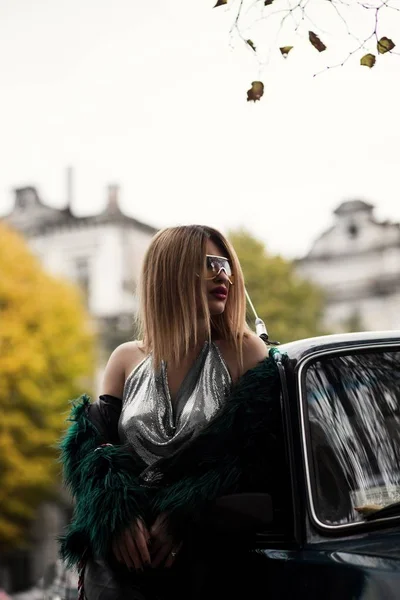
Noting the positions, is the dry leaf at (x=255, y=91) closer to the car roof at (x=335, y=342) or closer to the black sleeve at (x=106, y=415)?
the car roof at (x=335, y=342)

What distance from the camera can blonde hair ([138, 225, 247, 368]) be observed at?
12.1 ft

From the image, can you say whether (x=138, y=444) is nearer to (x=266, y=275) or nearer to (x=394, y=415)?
(x=394, y=415)

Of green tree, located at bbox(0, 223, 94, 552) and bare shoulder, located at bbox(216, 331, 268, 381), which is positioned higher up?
bare shoulder, located at bbox(216, 331, 268, 381)

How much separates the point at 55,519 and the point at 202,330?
40445 millimetres

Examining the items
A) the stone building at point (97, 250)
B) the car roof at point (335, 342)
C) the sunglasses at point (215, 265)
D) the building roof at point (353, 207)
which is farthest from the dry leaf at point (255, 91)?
the building roof at point (353, 207)

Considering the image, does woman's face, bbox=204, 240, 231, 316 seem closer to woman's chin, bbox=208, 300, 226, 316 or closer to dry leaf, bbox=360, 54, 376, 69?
woman's chin, bbox=208, 300, 226, 316

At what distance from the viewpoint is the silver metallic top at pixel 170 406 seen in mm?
3502

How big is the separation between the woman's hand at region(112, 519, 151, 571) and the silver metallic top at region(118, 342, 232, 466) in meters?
0.26

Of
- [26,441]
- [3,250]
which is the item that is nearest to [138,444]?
[26,441]

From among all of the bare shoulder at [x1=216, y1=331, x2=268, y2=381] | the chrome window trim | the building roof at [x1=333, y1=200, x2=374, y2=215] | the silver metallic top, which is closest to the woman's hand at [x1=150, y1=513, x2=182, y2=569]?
the silver metallic top

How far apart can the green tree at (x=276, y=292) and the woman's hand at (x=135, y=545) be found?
31940 mm

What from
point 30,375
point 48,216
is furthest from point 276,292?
point 48,216

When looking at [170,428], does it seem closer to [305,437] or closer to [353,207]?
[305,437]

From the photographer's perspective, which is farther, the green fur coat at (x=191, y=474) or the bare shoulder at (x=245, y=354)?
the bare shoulder at (x=245, y=354)
